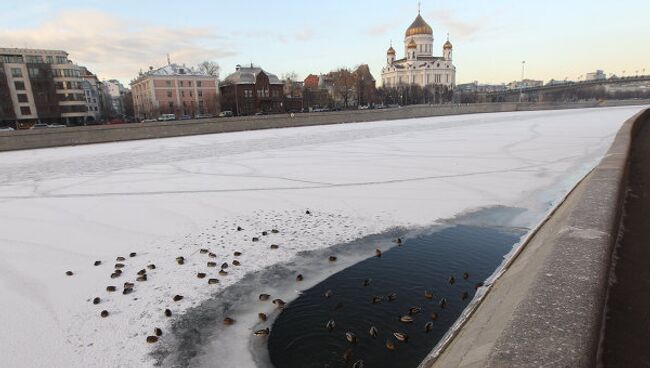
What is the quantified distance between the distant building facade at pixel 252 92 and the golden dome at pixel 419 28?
69.6 metres

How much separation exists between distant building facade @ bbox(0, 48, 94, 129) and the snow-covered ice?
56.2 meters

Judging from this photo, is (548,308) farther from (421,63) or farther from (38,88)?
(421,63)

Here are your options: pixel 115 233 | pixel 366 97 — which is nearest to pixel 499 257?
pixel 115 233

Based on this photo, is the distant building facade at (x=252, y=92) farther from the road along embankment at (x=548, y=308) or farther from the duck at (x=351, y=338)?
the duck at (x=351, y=338)

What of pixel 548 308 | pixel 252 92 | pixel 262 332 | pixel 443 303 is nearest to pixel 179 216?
pixel 262 332

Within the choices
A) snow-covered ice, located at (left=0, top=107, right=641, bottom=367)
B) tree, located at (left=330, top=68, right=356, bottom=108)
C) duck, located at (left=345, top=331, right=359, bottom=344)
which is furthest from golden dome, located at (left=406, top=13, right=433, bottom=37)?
duck, located at (left=345, top=331, right=359, bottom=344)

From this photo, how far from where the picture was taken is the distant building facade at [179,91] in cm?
6875

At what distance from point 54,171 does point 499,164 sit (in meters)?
16.9

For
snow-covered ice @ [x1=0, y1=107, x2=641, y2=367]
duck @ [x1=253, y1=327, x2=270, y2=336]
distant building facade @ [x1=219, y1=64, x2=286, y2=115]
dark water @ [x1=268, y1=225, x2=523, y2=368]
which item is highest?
distant building facade @ [x1=219, y1=64, x2=286, y2=115]

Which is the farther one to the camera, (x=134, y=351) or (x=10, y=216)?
(x=10, y=216)

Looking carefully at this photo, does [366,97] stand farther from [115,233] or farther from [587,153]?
[115,233]

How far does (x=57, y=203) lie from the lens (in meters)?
9.70

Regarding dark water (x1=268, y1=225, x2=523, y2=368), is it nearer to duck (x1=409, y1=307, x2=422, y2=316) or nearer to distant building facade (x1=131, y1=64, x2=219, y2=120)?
duck (x1=409, y1=307, x2=422, y2=316)

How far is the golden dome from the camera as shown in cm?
12312
